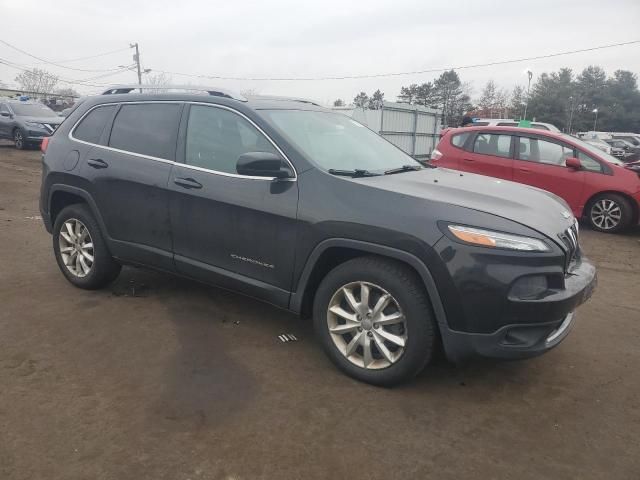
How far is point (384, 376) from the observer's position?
3.14 m

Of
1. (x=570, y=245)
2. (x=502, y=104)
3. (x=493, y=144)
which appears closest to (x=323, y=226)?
(x=570, y=245)

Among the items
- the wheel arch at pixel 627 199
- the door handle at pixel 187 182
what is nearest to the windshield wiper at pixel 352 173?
the door handle at pixel 187 182

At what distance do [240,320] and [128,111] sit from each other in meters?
1.97

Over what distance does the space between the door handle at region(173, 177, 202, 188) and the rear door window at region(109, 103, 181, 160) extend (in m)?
0.22

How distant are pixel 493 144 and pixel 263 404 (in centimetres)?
721

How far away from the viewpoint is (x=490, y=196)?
331cm

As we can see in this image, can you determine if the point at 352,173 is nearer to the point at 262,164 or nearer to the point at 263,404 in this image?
the point at 262,164

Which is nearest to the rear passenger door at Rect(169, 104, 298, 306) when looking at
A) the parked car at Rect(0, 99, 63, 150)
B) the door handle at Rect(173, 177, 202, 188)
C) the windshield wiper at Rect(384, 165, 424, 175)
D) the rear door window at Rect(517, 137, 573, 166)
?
the door handle at Rect(173, 177, 202, 188)

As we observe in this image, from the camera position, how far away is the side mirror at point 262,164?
3283 millimetres

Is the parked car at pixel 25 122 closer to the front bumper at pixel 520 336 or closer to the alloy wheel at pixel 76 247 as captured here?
the alloy wheel at pixel 76 247

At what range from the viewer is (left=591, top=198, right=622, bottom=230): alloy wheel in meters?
8.12

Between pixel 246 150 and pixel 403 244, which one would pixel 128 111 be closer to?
pixel 246 150

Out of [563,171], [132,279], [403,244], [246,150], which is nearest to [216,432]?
[403,244]

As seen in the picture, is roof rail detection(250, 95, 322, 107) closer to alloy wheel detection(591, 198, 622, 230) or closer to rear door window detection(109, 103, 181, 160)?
rear door window detection(109, 103, 181, 160)
